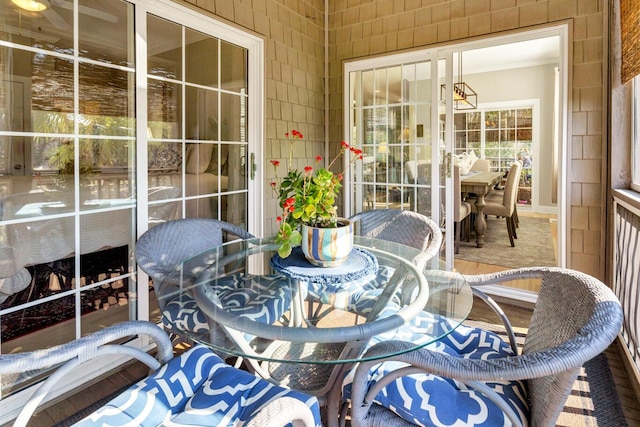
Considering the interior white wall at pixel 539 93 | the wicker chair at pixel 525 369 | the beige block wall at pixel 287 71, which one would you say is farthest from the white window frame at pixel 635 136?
the interior white wall at pixel 539 93

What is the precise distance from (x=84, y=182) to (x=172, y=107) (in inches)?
31.0

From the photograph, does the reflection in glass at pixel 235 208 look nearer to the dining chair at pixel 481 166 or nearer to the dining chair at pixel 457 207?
the dining chair at pixel 457 207

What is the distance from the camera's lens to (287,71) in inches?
143

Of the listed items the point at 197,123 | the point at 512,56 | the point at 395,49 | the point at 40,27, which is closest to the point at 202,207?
the point at 197,123

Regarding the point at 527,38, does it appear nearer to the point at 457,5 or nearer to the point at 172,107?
the point at 457,5

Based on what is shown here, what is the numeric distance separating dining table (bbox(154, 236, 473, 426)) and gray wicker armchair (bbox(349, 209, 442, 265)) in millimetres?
289

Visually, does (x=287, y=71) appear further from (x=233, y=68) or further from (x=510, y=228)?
(x=510, y=228)

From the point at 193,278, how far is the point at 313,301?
638 millimetres

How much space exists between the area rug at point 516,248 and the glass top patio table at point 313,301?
→ 3070 millimetres

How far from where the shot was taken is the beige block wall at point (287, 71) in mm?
3295

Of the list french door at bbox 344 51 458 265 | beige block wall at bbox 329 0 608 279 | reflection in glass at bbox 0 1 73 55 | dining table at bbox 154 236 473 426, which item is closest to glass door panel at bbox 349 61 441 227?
french door at bbox 344 51 458 265

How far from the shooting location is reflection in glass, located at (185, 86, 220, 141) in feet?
9.08

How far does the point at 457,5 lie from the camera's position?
11.1 feet

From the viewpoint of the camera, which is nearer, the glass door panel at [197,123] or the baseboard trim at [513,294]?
the glass door panel at [197,123]
